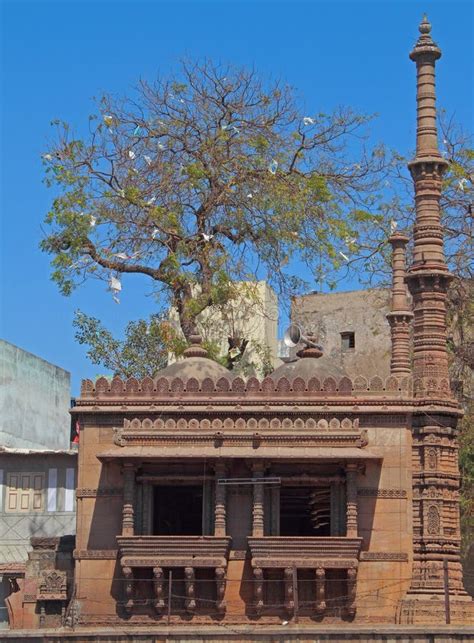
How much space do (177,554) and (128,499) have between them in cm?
139

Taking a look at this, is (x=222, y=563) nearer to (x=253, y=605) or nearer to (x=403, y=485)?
(x=253, y=605)

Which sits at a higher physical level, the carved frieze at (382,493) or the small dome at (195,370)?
the small dome at (195,370)

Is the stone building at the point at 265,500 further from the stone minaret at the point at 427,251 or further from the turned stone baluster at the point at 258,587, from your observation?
the stone minaret at the point at 427,251

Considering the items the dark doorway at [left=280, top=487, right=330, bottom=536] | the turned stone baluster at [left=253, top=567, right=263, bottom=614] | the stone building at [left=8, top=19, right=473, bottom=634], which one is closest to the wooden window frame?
the stone building at [left=8, top=19, right=473, bottom=634]

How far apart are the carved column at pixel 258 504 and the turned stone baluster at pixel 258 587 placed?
2.07 ft

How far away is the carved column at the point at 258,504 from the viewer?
2652cm

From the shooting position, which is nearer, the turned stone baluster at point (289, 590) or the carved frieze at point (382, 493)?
the turned stone baluster at point (289, 590)

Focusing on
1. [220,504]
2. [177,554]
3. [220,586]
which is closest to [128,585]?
[177,554]

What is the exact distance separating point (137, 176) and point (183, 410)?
44.8 feet

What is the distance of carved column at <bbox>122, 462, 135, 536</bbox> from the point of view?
87.7 ft

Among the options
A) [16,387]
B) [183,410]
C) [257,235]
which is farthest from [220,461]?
[16,387]

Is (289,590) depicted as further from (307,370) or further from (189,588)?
(307,370)

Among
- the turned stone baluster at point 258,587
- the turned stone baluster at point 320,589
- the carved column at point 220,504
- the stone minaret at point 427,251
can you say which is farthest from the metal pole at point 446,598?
the carved column at point 220,504

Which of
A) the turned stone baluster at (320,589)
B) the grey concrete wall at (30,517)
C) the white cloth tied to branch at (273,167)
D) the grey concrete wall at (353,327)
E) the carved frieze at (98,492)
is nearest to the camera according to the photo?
the turned stone baluster at (320,589)
